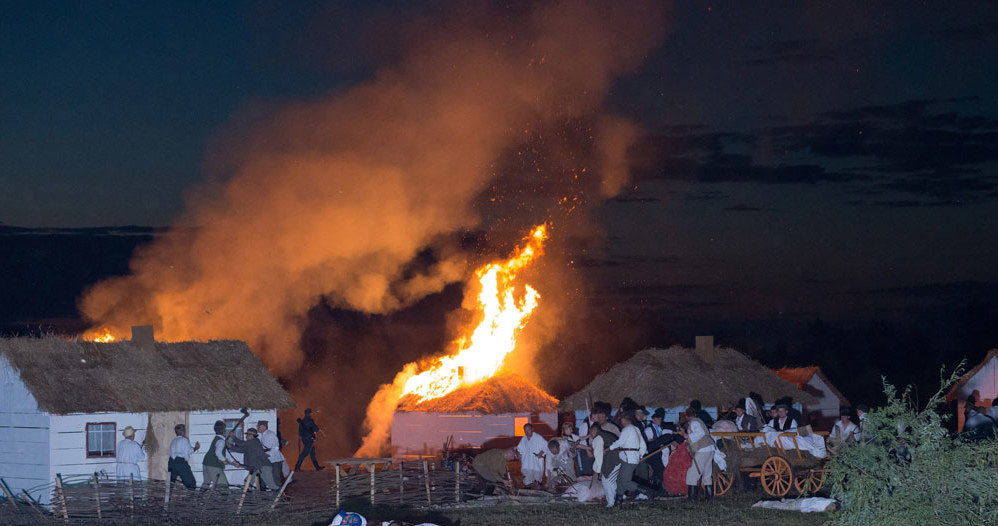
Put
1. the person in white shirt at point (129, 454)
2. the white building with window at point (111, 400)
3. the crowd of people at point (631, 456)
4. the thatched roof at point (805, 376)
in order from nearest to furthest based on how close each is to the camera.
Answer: the crowd of people at point (631, 456) < the person in white shirt at point (129, 454) < the white building with window at point (111, 400) < the thatched roof at point (805, 376)

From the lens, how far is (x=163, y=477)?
24.6m

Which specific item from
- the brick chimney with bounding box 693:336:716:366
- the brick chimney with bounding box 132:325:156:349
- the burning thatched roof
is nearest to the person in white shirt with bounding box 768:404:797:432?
the brick chimney with bounding box 132:325:156:349

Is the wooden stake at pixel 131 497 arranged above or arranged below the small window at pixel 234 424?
below

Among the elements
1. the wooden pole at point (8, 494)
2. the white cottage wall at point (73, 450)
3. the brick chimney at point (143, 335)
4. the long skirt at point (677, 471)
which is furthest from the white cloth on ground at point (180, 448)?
the long skirt at point (677, 471)

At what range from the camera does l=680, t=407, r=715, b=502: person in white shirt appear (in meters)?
19.9

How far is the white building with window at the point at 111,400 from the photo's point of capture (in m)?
22.9

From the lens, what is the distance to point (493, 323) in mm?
38531

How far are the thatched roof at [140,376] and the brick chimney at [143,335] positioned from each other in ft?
→ 0.59

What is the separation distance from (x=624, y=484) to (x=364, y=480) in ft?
15.0

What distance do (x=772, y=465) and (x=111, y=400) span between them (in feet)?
42.0

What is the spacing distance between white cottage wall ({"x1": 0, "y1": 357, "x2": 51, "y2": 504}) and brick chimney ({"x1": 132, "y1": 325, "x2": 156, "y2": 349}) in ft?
10.4

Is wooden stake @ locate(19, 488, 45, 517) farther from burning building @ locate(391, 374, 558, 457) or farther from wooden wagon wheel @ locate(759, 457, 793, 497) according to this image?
burning building @ locate(391, 374, 558, 457)

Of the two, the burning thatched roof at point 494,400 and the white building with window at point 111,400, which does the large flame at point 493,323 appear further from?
the white building with window at point 111,400

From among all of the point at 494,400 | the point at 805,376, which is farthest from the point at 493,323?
the point at 805,376
